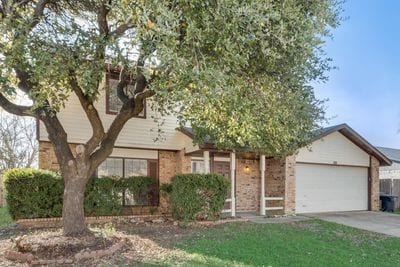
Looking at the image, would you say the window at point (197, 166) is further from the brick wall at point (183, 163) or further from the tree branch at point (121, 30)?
the tree branch at point (121, 30)

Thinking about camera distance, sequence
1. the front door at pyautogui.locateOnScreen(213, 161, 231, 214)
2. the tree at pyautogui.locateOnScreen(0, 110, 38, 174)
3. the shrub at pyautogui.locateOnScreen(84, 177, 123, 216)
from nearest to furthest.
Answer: the shrub at pyautogui.locateOnScreen(84, 177, 123, 216), the front door at pyautogui.locateOnScreen(213, 161, 231, 214), the tree at pyautogui.locateOnScreen(0, 110, 38, 174)

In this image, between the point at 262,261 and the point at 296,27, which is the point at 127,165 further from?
the point at 296,27

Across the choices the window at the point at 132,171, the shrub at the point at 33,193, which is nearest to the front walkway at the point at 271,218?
the window at the point at 132,171

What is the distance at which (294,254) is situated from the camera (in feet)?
29.4

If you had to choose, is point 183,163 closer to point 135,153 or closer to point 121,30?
point 135,153

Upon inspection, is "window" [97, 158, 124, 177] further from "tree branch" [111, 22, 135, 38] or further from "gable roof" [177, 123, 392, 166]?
"gable roof" [177, 123, 392, 166]

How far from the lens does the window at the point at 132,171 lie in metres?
14.7

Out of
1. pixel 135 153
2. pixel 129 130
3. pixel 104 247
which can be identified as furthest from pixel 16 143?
pixel 104 247

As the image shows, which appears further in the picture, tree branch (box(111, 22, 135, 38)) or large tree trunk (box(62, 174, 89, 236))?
large tree trunk (box(62, 174, 89, 236))

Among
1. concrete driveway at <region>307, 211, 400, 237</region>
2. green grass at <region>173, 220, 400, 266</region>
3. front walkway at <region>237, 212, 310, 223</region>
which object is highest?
green grass at <region>173, 220, 400, 266</region>

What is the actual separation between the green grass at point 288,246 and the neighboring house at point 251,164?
3528 mm

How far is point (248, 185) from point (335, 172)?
4335 mm

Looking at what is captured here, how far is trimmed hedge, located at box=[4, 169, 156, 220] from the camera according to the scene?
12062 mm

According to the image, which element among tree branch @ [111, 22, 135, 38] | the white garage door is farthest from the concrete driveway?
tree branch @ [111, 22, 135, 38]
